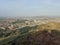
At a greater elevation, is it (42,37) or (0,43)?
(42,37)

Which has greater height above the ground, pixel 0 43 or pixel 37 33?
pixel 37 33

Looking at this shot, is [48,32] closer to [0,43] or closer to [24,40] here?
[24,40]

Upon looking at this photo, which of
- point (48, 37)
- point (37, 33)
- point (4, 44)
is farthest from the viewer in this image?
point (4, 44)

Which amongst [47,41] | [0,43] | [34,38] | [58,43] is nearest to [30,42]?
[34,38]

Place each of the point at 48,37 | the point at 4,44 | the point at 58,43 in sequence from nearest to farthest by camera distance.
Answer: the point at 58,43, the point at 48,37, the point at 4,44

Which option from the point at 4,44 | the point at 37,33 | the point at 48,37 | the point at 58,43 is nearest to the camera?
the point at 58,43

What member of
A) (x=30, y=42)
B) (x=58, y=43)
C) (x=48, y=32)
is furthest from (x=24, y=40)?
(x=58, y=43)

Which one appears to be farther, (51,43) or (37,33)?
(37,33)

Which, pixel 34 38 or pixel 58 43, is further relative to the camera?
pixel 34 38

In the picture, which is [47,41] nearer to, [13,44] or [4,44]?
[13,44]
